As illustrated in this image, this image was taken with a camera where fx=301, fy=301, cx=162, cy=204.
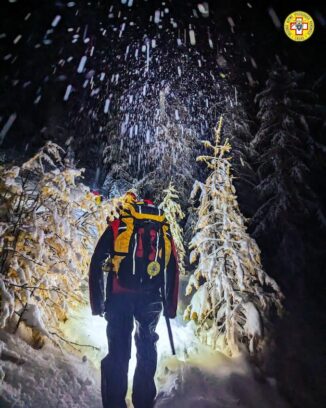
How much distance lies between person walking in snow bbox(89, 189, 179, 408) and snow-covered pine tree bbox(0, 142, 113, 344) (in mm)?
655

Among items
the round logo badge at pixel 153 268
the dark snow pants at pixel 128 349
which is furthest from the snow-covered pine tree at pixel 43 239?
the round logo badge at pixel 153 268

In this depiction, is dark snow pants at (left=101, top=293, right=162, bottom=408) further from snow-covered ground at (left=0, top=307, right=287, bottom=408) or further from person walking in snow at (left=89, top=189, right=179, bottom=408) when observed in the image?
snow-covered ground at (left=0, top=307, right=287, bottom=408)

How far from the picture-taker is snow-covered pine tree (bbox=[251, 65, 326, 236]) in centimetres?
1905

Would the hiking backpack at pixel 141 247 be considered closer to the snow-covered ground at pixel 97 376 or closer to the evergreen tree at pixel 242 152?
the snow-covered ground at pixel 97 376

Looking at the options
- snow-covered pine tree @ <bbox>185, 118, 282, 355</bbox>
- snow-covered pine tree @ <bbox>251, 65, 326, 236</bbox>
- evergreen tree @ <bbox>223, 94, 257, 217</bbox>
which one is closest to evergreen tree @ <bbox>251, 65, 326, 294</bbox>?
snow-covered pine tree @ <bbox>251, 65, 326, 236</bbox>

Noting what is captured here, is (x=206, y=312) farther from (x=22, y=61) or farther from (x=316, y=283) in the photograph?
(x=22, y=61)

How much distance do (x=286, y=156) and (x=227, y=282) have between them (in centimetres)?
1305

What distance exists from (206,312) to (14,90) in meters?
47.4

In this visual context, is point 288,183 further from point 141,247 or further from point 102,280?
point 102,280

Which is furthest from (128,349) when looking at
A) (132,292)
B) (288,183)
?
(288,183)

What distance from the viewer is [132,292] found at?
496cm

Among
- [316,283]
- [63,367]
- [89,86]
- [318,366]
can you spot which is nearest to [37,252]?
A: [63,367]

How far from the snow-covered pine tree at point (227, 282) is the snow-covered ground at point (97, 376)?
678 mm

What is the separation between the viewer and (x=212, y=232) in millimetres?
9914
